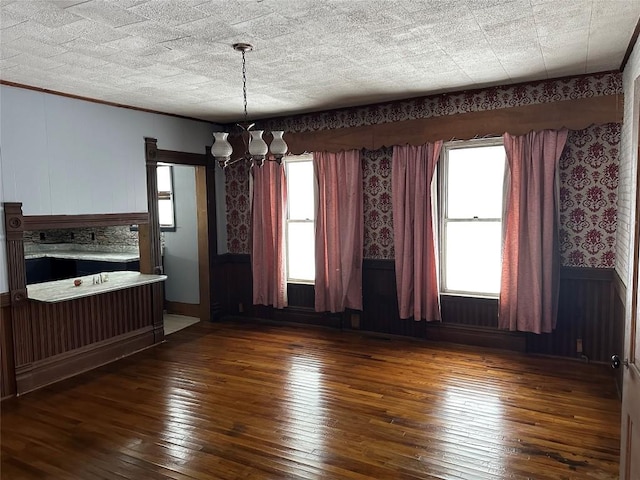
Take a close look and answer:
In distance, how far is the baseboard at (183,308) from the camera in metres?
6.40

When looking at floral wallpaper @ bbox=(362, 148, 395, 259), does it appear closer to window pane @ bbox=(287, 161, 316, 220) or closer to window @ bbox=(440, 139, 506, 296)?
window @ bbox=(440, 139, 506, 296)

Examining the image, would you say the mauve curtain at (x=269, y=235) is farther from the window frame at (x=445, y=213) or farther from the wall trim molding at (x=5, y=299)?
the wall trim molding at (x=5, y=299)

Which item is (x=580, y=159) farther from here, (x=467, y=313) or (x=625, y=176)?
(x=467, y=313)

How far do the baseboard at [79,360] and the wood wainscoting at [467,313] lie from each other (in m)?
1.46

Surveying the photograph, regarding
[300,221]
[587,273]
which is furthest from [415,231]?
[587,273]

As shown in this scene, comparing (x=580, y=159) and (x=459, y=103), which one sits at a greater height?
(x=459, y=103)

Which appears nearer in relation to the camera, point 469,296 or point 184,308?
point 469,296

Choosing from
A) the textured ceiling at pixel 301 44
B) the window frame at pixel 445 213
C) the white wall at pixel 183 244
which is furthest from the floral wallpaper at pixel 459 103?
the white wall at pixel 183 244

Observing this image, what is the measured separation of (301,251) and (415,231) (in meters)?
1.60

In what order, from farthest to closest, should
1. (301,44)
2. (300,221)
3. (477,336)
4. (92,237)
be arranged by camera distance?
(92,237), (300,221), (477,336), (301,44)

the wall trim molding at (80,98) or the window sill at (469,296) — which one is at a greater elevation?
the wall trim molding at (80,98)

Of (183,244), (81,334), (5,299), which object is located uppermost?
(183,244)

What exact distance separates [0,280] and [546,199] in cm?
481

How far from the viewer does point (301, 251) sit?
5922 millimetres
